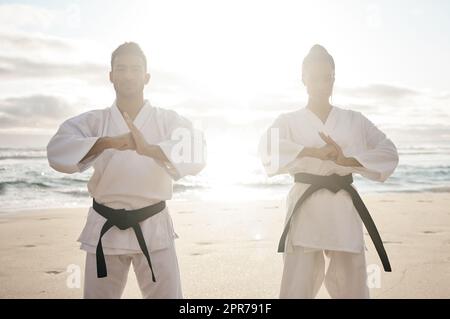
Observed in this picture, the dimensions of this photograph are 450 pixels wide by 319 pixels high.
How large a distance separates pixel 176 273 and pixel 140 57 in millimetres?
Result: 1212

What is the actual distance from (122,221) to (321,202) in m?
1.15

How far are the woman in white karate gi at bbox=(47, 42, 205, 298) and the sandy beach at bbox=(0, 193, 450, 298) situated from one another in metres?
1.53

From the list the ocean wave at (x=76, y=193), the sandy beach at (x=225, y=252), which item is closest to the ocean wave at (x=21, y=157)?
the ocean wave at (x=76, y=193)

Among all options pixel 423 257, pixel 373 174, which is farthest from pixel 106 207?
pixel 423 257

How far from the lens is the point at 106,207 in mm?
2893

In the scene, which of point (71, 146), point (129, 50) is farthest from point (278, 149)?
point (71, 146)

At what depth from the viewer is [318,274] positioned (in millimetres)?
Answer: 3164

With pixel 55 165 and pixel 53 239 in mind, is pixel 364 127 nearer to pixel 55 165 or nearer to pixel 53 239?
pixel 55 165

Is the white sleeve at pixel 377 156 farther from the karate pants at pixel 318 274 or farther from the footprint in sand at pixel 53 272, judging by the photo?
the footprint in sand at pixel 53 272

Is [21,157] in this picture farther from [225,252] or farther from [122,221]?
[122,221]

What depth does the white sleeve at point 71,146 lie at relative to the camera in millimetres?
2805

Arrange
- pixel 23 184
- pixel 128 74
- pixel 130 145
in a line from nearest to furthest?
pixel 130 145
pixel 128 74
pixel 23 184

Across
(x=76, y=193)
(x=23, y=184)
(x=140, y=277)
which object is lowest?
(x=76, y=193)

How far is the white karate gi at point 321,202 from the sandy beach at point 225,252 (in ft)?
4.54
